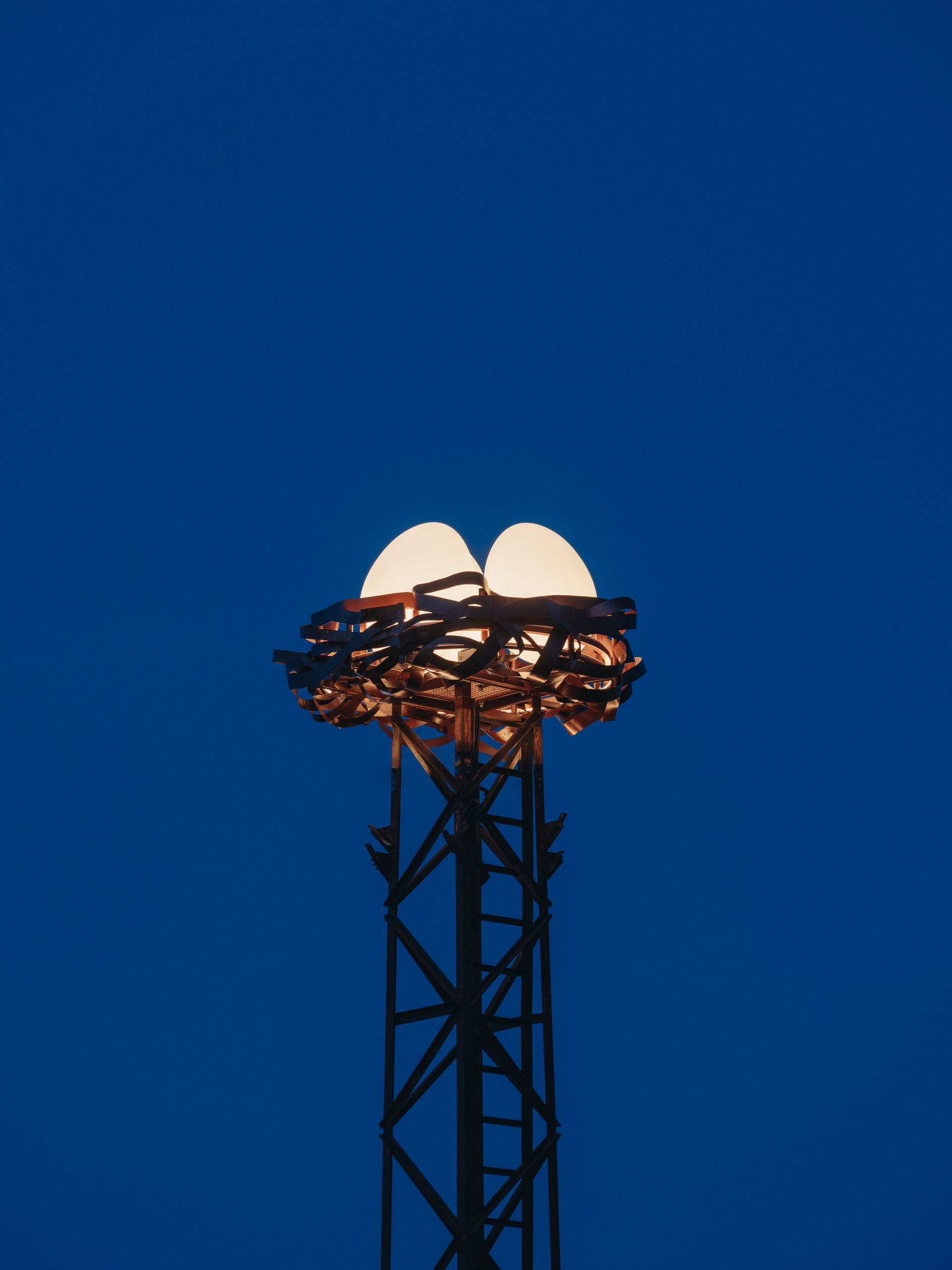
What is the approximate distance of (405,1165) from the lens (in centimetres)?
820

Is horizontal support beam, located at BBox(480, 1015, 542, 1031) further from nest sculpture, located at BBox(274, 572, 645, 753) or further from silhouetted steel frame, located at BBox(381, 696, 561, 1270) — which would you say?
nest sculpture, located at BBox(274, 572, 645, 753)

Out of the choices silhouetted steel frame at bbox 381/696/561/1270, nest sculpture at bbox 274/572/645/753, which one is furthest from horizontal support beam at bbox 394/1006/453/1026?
nest sculpture at bbox 274/572/645/753

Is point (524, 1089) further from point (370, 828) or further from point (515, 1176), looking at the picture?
point (370, 828)

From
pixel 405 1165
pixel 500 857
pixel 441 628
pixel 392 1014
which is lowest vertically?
pixel 405 1165

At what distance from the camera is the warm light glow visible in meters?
8.82

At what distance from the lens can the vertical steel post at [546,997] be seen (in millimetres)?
8234

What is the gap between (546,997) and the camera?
8.42 m

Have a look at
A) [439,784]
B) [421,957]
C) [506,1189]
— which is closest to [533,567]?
[439,784]

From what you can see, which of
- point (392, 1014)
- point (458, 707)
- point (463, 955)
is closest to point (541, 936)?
point (463, 955)

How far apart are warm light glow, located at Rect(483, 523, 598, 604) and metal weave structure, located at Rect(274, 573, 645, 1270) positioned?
14.6 inches

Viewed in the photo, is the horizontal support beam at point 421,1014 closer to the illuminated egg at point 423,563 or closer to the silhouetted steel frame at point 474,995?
the silhouetted steel frame at point 474,995

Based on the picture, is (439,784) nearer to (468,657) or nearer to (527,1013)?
(468,657)

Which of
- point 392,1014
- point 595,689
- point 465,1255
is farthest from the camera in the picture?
point 595,689

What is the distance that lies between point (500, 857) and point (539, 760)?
31.1 inches
